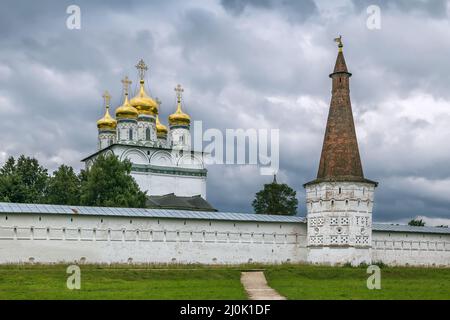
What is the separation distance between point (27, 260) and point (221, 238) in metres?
9.23

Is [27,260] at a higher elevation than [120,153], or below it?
below

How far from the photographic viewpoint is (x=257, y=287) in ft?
64.5

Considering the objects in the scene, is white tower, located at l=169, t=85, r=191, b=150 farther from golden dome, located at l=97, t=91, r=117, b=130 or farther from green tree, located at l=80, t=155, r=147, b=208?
green tree, located at l=80, t=155, r=147, b=208

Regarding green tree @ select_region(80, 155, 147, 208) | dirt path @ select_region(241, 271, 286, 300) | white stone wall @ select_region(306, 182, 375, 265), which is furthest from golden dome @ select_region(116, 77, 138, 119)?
dirt path @ select_region(241, 271, 286, 300)

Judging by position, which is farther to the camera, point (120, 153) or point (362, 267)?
point (120, 153)

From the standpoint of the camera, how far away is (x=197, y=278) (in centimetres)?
2341

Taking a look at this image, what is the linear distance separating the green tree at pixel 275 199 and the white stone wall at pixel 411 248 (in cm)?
1606

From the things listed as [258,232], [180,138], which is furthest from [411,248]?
[180,138]

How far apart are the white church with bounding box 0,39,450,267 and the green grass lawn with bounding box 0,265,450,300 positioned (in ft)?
6.00

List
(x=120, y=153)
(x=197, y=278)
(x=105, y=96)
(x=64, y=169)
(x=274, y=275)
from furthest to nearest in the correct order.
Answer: (x=105, y=96)
(x=120, y=153)
(x=64, y=169)
(x=274, y=275)
(x=197, y=278)
